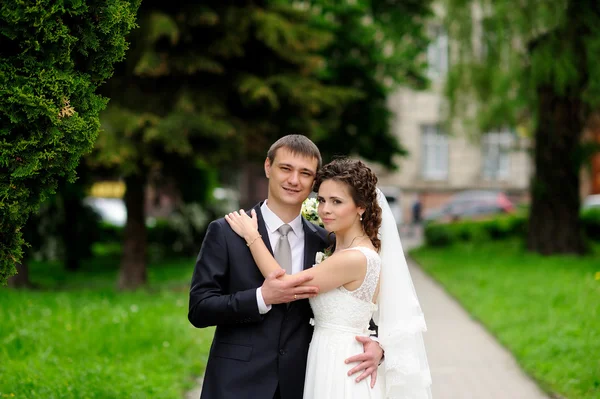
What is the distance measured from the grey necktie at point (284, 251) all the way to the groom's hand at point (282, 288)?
0.82 feet

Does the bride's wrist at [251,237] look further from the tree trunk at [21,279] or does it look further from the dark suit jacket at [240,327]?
the tree trunk at [21,279]

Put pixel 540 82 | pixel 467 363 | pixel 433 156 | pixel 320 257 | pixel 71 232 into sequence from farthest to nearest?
pixel 433 156 < pixel 71 232 < pixel 540 82 < pixel 467 363 < pixel 320 257

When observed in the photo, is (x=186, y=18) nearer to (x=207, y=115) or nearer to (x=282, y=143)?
(x=207, y=115)

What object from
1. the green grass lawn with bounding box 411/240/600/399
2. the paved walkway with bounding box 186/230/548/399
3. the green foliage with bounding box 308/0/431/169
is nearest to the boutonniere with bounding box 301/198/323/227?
the paved walkway with bounding box 186/230/548/399

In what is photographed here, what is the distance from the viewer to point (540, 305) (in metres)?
11.3

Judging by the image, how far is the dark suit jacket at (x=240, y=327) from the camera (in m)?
3.63

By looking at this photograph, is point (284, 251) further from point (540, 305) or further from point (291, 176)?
point (540, 305)

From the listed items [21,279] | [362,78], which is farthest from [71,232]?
[362,78]

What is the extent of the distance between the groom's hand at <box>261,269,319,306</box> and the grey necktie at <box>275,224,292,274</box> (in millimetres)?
249

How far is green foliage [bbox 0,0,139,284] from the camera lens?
3580mm

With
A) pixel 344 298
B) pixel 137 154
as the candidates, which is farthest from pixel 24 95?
pixel 137 154

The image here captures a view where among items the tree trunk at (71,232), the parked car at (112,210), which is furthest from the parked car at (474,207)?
the tree trunk at (71,232)

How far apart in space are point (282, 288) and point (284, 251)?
0.35 m

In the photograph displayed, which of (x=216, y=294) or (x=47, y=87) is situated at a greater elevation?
(x=47, y=87)
